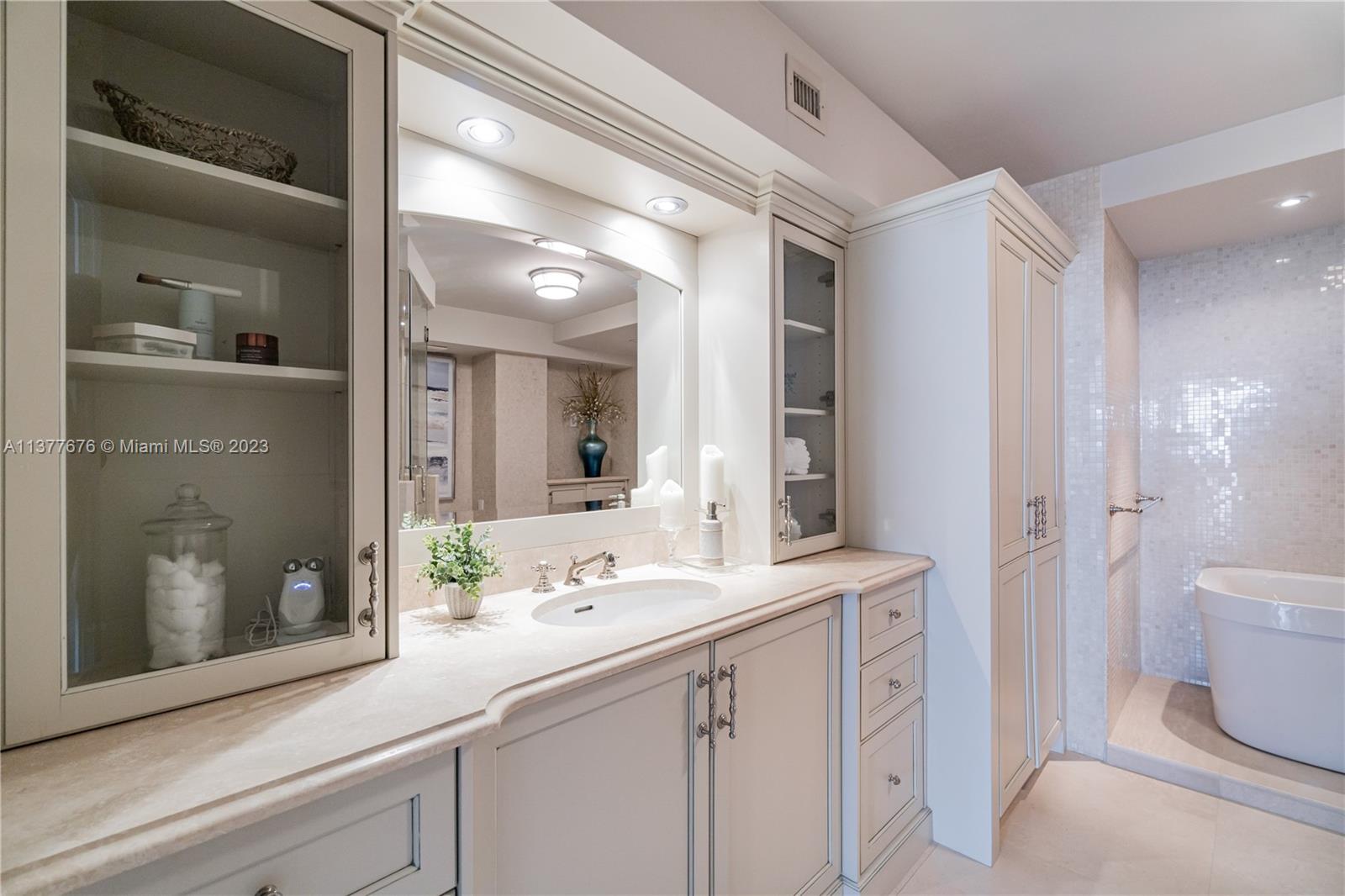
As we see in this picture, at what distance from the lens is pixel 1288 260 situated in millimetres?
2984

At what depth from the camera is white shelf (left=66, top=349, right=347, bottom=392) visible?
870 mm

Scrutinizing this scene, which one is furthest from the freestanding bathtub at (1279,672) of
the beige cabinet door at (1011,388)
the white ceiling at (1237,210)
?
the white ceiling at (1237,210)

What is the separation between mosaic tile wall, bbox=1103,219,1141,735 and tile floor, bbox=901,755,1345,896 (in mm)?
431

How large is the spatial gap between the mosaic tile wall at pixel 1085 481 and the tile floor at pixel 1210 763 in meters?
0.18

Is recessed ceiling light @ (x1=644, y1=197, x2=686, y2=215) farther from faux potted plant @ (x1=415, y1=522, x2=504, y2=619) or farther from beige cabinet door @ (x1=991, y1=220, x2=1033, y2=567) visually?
faux potted plant @ (x1=415, y1=522, x2=504, y2=619)

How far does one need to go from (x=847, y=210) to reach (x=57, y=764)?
243 cm

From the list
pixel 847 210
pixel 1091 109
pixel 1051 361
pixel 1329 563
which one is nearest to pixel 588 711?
pixel 847 210

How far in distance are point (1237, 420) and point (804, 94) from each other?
9.76 feet

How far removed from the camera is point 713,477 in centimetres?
206

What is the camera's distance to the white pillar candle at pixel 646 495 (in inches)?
80.3

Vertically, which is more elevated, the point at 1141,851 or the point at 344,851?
the point at 344,851

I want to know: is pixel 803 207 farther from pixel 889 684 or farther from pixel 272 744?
pixel 272 744

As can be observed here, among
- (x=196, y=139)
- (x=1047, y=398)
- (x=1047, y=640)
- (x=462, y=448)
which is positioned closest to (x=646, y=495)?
(x=462, y=448)

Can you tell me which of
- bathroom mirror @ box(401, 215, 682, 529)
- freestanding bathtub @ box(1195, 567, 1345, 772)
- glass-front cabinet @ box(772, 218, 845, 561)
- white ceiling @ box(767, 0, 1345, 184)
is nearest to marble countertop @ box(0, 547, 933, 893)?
bathroom mirror @ box(401, 215, 682, 529)
